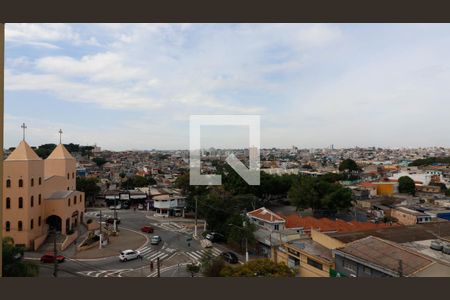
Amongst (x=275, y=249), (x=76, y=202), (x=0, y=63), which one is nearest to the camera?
(x=0, y=63)

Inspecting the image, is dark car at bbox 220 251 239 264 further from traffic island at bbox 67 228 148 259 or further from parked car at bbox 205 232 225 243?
traffic island at bbox 67 228 148 259

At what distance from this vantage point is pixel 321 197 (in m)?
11.8

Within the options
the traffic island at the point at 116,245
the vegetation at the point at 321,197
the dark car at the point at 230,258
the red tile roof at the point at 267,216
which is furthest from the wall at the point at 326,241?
the vegetation at the point at 321,197

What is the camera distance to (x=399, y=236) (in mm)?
6562

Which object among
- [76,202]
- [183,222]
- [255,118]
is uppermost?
[255,118]

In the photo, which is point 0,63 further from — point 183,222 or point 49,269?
point 183,222

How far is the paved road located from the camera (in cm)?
642

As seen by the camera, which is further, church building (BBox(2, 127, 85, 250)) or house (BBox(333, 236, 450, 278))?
church building (BBox(2, 127, 85, 250))

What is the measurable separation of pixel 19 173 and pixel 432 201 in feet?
46.0

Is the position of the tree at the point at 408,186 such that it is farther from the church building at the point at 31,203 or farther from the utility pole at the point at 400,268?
the church building at the point at 31,203

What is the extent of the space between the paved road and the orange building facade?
4.33ft

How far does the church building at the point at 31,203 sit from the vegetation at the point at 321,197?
6.86 meters

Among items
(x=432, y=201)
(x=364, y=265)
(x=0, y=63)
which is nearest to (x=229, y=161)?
(x=364, y=265)
